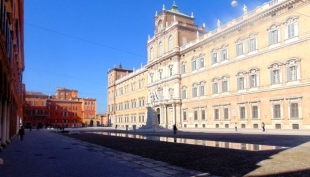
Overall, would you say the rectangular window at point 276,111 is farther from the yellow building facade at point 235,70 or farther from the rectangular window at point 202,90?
the rectangular window at point 202,90

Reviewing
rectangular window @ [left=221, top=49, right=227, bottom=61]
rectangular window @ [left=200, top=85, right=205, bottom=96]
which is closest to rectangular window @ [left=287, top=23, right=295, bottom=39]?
rectangular window @ [left=221, top=49, right=227, bottom=61]

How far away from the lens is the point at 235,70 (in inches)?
1523

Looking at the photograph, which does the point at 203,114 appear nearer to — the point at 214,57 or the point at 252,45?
the point at 214,57

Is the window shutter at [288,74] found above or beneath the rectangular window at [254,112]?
above

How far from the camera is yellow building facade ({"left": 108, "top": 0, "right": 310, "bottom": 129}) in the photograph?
3014 centimetres

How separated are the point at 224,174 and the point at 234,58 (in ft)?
111

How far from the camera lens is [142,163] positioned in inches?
354

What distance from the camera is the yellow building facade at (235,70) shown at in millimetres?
30141

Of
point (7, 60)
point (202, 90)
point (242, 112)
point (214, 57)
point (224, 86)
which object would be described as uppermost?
point (214, 57)

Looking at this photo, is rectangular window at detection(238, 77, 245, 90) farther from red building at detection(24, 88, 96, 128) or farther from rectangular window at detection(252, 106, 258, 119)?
red building at detection(24, 88, 96, 128)

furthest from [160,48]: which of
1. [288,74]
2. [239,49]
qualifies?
[288,74]

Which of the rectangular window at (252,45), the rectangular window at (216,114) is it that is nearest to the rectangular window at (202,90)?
the rectangular window at (216,114)

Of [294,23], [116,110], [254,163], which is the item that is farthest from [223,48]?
[116,110]

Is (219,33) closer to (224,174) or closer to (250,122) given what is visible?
(250,122)
